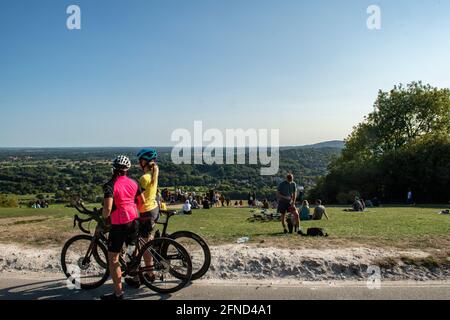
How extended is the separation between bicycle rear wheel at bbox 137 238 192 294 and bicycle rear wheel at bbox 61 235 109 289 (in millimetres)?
735

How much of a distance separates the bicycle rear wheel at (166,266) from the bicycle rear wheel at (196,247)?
20 centimetres

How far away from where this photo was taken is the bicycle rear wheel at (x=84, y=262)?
614 cm

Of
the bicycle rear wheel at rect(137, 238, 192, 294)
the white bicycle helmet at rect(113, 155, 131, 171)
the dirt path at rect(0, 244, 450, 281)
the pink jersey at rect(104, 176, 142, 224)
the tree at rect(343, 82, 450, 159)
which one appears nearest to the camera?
the pink jersey at rect(104, 176, 142, 224)

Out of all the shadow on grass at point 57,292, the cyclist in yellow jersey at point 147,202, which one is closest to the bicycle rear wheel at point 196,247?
the cyclist in yellow jersey at point 147,202

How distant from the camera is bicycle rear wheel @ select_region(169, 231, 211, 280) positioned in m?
6.16

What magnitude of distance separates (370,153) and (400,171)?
1178 cm

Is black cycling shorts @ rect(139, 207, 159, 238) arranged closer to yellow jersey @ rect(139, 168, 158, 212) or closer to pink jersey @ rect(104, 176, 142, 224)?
yellow jersey @ rect(139, 168, 158, 212)

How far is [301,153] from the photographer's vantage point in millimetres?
97188

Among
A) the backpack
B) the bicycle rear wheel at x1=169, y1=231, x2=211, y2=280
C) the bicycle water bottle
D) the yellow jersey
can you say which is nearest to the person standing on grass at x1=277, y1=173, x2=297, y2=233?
the backpack

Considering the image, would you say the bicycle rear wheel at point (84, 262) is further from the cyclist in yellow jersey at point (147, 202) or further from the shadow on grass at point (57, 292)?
the cyclist in yellow jersey at point (147, 202)

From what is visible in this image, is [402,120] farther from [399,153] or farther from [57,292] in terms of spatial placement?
[57,292]
